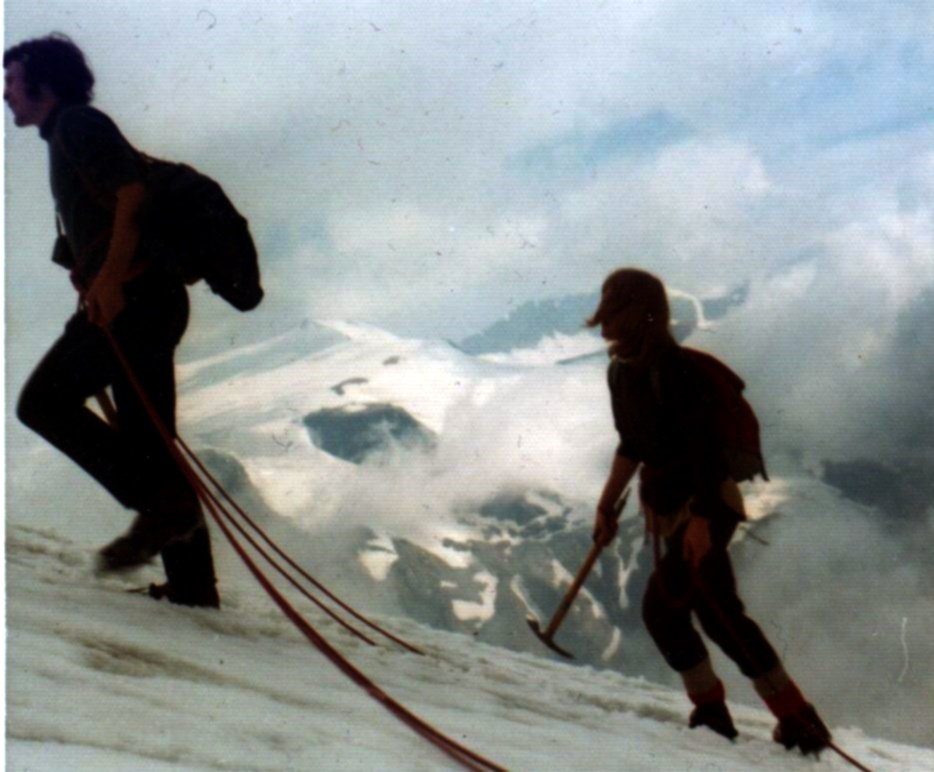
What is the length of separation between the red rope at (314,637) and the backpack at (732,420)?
69 centimetres

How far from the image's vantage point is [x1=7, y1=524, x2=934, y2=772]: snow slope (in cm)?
153

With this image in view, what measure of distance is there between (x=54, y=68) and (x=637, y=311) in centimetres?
121

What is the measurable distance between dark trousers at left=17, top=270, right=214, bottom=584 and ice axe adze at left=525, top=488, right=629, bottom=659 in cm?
73

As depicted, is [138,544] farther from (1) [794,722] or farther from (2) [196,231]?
(1) [794,722]

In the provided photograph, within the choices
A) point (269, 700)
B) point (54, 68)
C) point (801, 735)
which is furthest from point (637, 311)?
point (54, 68)

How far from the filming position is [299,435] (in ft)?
6.91

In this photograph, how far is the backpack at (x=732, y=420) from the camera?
6.16 feet

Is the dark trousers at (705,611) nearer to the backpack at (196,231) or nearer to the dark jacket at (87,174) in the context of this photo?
the backpack at (196,231)

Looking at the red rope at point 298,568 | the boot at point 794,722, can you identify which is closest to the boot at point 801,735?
the boot at point 794,722

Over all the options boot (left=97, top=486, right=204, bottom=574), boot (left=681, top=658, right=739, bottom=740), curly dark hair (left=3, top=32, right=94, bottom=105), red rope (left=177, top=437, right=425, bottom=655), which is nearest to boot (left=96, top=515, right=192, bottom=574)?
boot (left=97, top=486, right=204, bottom=574)

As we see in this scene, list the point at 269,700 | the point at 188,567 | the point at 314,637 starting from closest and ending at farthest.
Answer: the point at 269,700 → the point at 314,637 → the point at 188,567

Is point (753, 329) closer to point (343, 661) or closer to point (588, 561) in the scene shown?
point (588, 561)

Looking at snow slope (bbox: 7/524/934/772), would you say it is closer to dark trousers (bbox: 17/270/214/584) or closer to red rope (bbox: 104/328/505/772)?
red rope (bbox: 104/328/505/772)

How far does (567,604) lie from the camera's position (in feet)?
6.55
